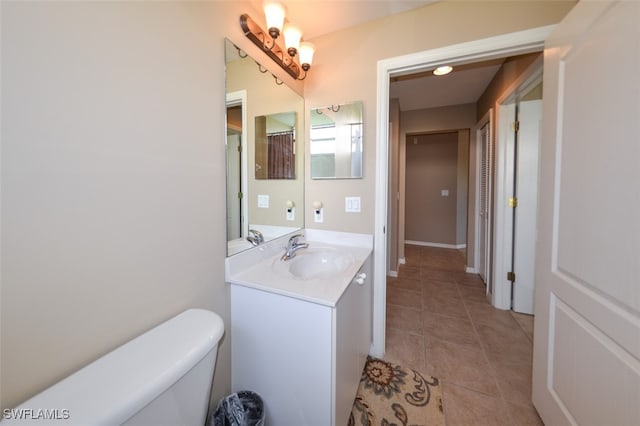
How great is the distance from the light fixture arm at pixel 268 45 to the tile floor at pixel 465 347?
2149mm

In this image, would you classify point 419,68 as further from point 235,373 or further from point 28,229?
point 235,373

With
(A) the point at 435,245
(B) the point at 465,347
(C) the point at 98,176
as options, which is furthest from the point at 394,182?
(C) the point at 98,176

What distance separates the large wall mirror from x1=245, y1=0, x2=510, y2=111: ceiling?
393mm

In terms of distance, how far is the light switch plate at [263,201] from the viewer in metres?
1.50

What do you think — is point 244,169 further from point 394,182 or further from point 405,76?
point 394,182

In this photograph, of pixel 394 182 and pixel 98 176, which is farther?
pixel 394 182

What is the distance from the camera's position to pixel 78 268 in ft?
2.17

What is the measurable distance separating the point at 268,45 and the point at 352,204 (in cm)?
113

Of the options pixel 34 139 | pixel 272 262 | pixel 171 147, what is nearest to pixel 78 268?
pixel 34 139

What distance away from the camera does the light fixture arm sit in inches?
48.4

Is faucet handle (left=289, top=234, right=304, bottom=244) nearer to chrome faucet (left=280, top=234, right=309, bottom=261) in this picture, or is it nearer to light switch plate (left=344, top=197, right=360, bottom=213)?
chrome faucet (left=280, top=234, right=309, bottom=261)

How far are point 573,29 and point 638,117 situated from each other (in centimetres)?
56

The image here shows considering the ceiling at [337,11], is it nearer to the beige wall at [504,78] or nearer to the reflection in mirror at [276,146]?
the reflection in mirror at [276,146]

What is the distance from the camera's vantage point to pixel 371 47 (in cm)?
159
